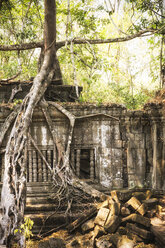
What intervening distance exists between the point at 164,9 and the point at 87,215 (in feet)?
16.6

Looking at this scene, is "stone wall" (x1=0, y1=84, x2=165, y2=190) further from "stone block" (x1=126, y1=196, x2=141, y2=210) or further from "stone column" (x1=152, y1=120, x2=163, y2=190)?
"stone block" (x1=126, y1=196, x2=141, y2=210)

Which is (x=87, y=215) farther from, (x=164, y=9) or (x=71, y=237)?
(x=164, y=9)

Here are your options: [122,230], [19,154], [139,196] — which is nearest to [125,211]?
[122,230]

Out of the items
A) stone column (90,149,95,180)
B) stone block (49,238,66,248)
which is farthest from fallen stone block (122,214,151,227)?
stone column (90,149,95,180)

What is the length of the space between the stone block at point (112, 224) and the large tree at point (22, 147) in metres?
0.90

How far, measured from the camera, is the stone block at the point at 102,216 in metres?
3.45

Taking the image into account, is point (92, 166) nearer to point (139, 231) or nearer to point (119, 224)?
point (119, 224)

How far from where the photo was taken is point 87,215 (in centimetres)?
377

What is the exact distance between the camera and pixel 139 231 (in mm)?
3135

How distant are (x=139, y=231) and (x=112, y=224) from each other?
40cm

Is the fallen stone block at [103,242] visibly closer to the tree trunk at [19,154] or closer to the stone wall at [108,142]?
the tree trunk at [19,154]

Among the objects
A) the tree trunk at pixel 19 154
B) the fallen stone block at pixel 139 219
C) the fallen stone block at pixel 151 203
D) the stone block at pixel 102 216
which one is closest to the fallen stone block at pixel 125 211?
the fallen stone block at pixel 139 219

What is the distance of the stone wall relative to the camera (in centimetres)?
475

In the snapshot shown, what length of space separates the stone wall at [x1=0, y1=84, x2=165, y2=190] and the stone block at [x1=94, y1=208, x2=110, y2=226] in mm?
1203
